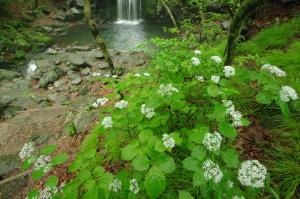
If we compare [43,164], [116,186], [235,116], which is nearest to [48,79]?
[43,164]

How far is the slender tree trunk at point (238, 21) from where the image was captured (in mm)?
3412

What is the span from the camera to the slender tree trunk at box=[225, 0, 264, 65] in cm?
341

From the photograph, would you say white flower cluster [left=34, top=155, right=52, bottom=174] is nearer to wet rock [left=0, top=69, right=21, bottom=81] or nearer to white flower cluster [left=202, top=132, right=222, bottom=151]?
white flower cluster [left=202, top=132, right=222, bottom=151]

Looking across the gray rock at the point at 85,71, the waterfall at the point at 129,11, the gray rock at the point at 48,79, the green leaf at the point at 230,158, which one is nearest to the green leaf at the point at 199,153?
the green leaf at the point at 230,158

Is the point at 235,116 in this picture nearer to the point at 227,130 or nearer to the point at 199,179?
the point at 227,130

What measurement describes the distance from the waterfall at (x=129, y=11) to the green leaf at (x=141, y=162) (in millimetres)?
21302

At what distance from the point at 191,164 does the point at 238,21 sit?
8.18ft

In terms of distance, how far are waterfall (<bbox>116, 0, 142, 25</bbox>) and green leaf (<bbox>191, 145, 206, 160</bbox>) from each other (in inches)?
838

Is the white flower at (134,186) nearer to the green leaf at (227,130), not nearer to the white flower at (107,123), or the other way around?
the white flower at (107,123)

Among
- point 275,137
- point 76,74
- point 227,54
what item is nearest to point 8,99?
point 76,74

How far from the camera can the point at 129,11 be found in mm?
23000

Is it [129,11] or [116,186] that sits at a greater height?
[116,186]

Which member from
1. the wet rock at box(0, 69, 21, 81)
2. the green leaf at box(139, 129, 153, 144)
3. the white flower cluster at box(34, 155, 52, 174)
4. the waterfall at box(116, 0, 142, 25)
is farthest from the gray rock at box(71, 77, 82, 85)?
the waterfall at box(116, 0, 142, 25)

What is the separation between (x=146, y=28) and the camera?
1955cm
